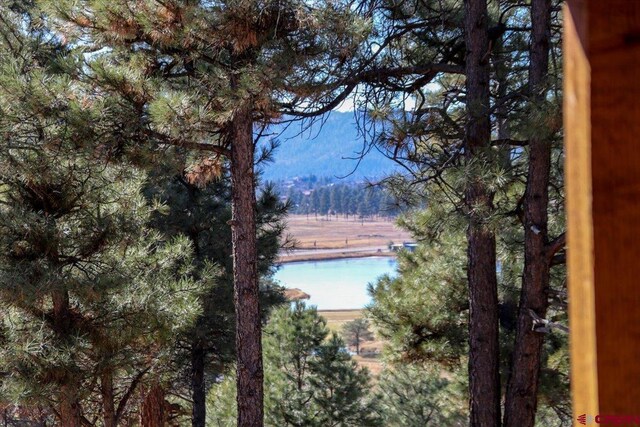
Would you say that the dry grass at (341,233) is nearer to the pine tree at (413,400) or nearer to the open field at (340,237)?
the open field at (340,237)

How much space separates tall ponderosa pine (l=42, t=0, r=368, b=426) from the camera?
472 centimetres

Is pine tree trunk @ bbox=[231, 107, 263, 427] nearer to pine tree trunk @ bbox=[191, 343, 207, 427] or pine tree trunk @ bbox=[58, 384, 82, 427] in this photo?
pine tree trunk @ bbox=[58, 384, 82, 427]

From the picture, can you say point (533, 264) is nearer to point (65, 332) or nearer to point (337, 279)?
point (65, 332)

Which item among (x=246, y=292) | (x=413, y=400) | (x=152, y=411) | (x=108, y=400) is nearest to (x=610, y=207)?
(x=246, y=292)

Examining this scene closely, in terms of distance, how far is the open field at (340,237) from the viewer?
62875 mm

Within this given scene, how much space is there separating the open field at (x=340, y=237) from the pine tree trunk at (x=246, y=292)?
158 feet

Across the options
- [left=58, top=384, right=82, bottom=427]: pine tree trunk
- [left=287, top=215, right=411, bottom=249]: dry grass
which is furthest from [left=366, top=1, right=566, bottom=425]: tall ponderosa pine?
[left=287, top=215, right=411, bottom=249]: dry grass

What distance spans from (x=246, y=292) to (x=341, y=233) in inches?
2741

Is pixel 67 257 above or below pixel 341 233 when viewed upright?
above

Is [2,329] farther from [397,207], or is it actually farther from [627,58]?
[627,58]

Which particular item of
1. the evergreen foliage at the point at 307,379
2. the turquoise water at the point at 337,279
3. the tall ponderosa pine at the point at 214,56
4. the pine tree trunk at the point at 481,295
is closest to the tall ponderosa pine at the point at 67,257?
the tall ponderosa pine at the point at 214,56

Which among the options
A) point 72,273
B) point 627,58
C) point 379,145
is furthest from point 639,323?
point 72,273

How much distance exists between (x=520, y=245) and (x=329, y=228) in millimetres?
72246

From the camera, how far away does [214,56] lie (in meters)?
5.34
